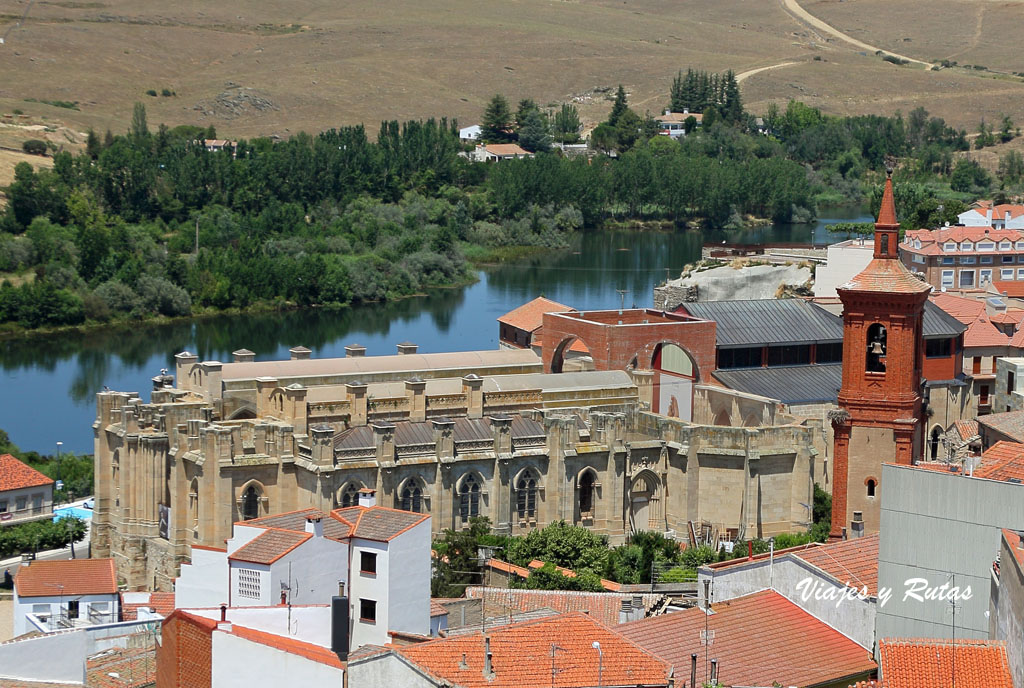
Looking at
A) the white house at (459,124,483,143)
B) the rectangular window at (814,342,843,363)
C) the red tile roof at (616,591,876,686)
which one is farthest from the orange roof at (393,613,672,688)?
the white house at (459,124,483,143)

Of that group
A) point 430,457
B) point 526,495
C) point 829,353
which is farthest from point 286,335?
point 430,457

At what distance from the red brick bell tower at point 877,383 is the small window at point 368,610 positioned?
13.8 meters

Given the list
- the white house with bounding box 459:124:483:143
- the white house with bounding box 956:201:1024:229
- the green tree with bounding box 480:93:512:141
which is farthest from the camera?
the white house with bounding box 459:124:483:143

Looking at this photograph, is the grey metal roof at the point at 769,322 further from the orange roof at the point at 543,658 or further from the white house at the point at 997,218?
the white house at the point at 997,218

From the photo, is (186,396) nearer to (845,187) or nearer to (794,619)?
(794,619)

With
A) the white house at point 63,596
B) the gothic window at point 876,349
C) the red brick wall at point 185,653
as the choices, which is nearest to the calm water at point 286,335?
the white house at point 63,596

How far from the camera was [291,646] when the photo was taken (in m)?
23.7

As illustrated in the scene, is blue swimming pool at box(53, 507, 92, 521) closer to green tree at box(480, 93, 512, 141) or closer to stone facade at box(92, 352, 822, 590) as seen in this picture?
stone facade at box(92, 352, 822, 590)

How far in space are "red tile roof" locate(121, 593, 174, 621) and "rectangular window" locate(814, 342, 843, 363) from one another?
1989 centimetres

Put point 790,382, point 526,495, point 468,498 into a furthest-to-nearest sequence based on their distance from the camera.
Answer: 1. point 790,382
2. point 526,495
3. point 468,498

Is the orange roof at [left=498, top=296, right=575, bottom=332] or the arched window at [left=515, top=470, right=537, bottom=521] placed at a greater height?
the orange roof at [left=498, top=296, right=575, bottom=332]

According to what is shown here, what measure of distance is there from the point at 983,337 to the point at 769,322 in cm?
665

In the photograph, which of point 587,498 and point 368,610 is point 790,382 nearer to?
point 587,498

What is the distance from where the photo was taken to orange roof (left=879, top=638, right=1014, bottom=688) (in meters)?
23.1
